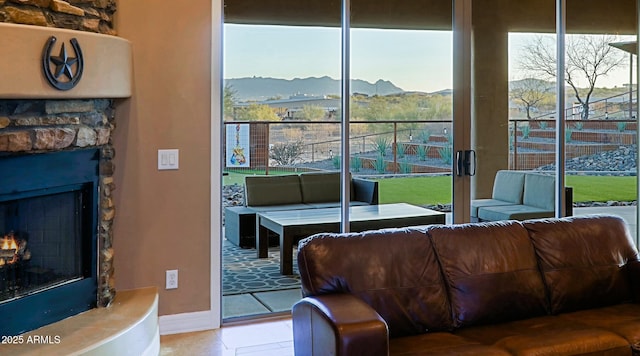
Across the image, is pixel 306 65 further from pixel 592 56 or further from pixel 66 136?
pixel 592 56

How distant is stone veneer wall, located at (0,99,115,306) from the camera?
9.71 ft

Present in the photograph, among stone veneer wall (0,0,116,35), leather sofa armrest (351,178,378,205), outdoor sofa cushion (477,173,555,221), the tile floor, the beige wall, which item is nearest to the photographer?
stone veneer wall (0,0,116,35)

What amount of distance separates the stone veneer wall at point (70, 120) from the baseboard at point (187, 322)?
0.46 m

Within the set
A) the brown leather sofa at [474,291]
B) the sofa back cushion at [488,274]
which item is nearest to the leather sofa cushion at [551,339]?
the brown leather sofa at [474,291]

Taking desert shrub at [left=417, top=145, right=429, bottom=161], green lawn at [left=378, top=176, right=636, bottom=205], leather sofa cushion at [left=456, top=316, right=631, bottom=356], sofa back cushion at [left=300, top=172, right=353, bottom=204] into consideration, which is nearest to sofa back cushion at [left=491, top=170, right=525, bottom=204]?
green lawn at [left=378, top=176, right=636, bottom=205]

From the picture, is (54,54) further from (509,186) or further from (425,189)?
(509,186)

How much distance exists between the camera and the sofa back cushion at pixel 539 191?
17.4 ft

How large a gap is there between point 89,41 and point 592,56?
14.5ft

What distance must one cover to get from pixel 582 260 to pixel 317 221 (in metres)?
2.02

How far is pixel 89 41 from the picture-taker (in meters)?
3.24

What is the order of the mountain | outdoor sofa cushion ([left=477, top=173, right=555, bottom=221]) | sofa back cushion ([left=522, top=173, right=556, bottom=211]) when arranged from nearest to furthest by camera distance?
1. the mountain
2. outdoor sofa cushion ([left=477, top=173, right=555, bottom=221])
3. sofa back cushion ([left=522, top=173, right=556, bottom=211])

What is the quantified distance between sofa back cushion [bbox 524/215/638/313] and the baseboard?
2231 millimetres

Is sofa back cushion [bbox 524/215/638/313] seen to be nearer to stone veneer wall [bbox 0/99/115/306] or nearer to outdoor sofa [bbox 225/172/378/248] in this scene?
outdoor sofa [bbox 225/172/378/248]

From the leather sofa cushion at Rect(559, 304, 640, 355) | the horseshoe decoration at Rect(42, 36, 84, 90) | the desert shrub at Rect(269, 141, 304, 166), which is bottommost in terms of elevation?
the leather sofa cushion at Rect(559, 304, 640, 355)
